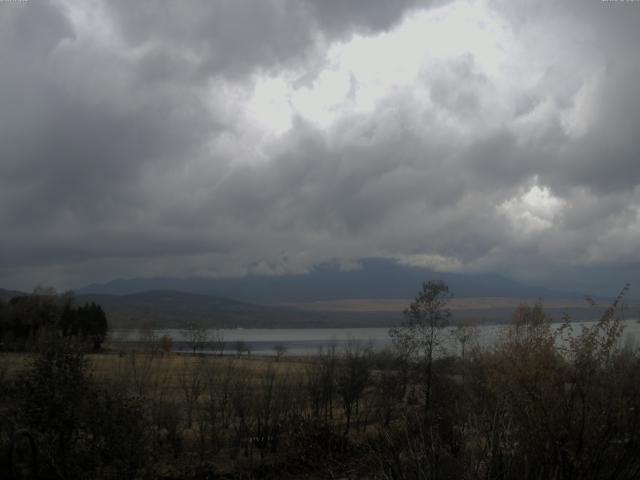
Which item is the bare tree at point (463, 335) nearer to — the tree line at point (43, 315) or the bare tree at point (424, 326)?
the bare tree at point (424, 326)

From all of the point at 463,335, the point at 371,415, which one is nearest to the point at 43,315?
the point at 371,415

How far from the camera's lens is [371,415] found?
39938mm

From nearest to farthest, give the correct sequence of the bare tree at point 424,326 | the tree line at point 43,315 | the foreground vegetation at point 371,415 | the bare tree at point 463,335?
the foreground vegetation at point 371,415
the bare tree at point 424,326
the bare tree at point 463,335
the tree line at point 43,315

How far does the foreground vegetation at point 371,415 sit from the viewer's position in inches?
319

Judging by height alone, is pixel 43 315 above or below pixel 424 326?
below

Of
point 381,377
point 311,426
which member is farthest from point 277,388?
point 381,377

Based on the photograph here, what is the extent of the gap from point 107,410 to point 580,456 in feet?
34.9

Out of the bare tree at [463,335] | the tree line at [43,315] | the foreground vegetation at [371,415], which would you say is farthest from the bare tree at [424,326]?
the tree line at [43,315]

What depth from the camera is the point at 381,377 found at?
3844cm

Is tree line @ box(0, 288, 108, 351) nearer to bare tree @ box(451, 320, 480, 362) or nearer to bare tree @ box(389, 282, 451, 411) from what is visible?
bare tree @ box(389, 282, 451, 411)

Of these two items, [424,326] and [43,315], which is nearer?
[424,326]

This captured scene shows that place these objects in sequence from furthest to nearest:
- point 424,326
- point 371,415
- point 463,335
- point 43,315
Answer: point 43,315 → point 463,335 → point 371,415 → point 424,326

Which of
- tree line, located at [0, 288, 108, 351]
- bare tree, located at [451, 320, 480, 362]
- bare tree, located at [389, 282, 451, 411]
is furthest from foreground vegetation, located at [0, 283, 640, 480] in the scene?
tree line, located at [0, 288, 108, 351]

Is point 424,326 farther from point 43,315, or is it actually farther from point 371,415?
point 43,315
